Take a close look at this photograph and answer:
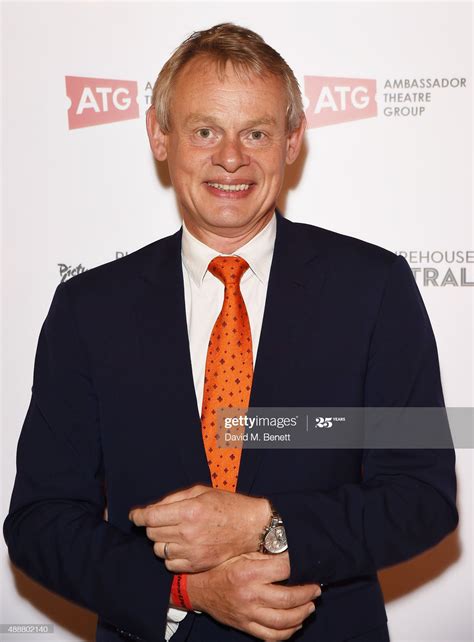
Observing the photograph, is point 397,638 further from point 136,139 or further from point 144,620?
point 136,139

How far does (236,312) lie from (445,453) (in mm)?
550

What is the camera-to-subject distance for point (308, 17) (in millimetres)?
2775

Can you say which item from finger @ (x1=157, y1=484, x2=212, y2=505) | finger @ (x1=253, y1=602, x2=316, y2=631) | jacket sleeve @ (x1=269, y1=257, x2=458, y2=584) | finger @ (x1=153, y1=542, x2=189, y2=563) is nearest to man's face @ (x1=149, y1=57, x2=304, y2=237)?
jacket sleeve @ (x1=269, y1=257, x2=458, y2=584)

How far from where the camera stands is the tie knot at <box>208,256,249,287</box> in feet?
7.00

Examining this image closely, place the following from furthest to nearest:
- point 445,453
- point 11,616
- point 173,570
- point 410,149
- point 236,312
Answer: point 11,616 < point 410,149 < point 236,312 < point 445,453 < point 173,570

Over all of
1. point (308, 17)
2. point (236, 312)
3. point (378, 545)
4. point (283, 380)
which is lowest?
point (378, 545)

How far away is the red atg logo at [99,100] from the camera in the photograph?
2836 millimetres

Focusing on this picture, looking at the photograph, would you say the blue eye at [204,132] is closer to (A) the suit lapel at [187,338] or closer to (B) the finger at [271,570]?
(A) the suit lapel at [187,338]

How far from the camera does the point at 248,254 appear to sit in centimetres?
219

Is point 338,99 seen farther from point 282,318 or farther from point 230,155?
point 282,318

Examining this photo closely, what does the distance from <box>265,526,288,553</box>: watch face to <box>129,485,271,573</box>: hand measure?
2 cm

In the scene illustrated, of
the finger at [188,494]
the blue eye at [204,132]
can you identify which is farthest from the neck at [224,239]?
the finger at [188,494]

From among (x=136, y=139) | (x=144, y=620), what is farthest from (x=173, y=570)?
(x=136, y=139)

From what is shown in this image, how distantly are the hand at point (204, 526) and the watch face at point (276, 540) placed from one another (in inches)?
0.8
